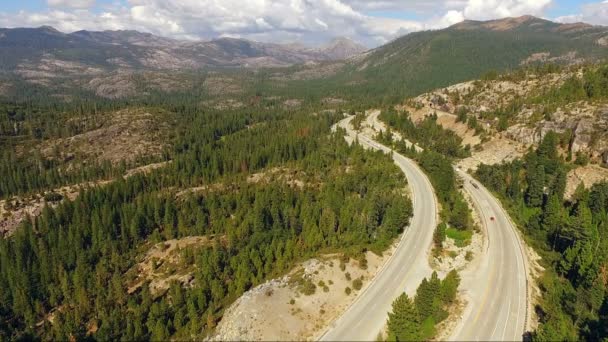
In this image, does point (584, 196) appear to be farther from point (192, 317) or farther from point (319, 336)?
point (192, 317)

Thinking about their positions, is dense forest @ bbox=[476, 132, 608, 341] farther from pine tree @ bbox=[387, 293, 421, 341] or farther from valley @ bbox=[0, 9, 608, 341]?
pine tree @ bbox=[387, 293, 421, 341]

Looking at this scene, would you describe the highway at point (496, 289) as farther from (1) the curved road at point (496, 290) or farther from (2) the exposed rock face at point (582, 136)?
(2) the exposed rock face at point (582, 136)

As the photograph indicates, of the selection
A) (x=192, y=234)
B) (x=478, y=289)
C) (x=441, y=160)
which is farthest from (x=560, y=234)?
(x=192, y=234)

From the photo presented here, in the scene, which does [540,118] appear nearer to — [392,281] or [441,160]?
[441,160]

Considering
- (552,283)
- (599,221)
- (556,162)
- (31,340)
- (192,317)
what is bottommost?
(31,340)

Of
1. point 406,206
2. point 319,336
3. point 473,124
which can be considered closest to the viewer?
point 319,336

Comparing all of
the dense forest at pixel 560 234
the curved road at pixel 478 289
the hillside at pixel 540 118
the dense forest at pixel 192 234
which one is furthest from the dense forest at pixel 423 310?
the hillside at pixel 540 118

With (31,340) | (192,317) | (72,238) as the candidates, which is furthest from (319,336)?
(72,238)
